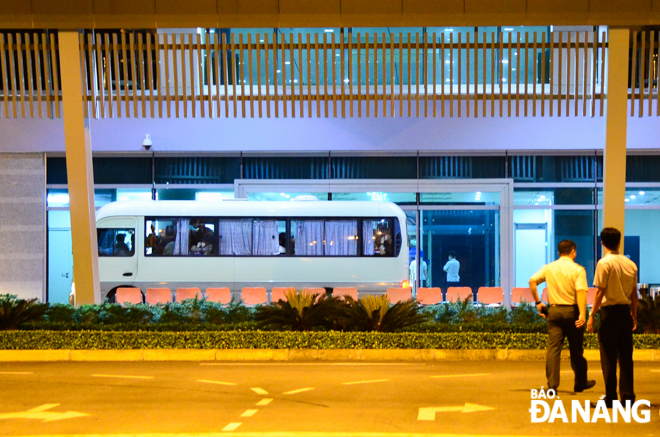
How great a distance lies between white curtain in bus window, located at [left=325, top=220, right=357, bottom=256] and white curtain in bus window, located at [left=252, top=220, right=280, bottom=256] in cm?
143

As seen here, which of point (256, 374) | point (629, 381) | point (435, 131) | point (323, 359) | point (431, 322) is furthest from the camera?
point (435, 131)

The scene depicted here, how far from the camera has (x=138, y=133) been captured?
21625 millimetres

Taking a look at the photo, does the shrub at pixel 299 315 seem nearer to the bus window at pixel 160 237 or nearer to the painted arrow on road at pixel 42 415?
the painted arrow on road at pixel 42 415

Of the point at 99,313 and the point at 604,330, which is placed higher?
the point at 604,330

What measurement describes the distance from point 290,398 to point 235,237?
12.3m

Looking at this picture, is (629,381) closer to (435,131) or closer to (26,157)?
(435,131)

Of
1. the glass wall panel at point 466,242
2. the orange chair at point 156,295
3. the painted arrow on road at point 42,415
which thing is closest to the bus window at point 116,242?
the orange chair at point 156,295

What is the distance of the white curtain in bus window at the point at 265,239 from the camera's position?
19469 millimetres

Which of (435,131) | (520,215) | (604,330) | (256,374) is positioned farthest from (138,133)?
(604,330)

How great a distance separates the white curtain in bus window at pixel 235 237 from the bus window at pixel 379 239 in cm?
320

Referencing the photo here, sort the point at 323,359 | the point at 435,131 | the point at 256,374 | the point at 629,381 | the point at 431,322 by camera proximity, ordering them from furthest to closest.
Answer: the point at 435,131
the point at 431,322
the point at 323,359
the point at 256,374
the point at 629,381

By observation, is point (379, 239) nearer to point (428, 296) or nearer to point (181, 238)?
point (428, 296)

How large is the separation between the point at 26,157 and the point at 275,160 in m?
7.73

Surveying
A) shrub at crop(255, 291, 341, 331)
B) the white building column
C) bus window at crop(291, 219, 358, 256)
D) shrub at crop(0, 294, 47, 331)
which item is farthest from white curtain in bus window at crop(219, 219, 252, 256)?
the white building column
